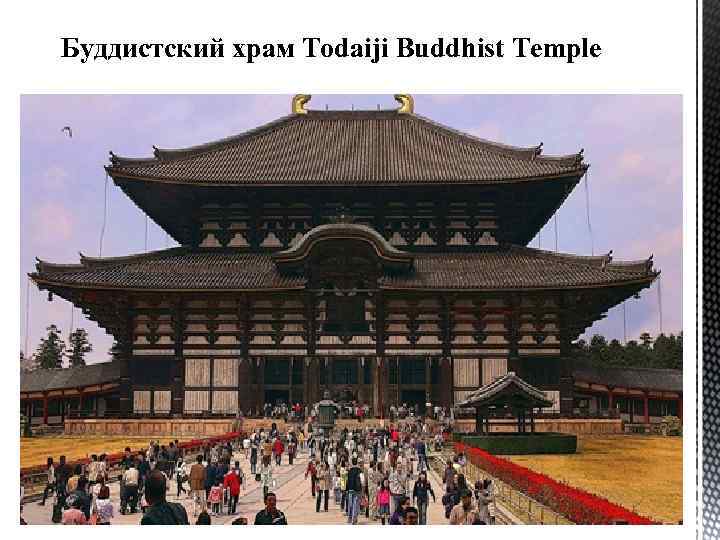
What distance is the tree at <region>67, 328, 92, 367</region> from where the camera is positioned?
71394 millimetres

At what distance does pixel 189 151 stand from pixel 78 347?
34.0 metres

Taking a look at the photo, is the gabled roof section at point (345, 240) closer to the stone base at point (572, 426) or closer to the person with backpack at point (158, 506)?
the stone base at point (572, 426)

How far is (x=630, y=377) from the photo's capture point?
4534 cm

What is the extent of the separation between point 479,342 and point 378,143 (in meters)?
13.7

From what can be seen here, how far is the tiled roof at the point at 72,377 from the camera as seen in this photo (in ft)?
143

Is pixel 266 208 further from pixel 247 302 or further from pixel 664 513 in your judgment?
pixel 664 513

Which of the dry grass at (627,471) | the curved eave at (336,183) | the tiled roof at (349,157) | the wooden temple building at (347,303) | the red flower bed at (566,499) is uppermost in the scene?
the tiled roof at (349,157)

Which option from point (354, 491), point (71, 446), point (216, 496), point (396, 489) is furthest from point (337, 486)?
point (71, 446)

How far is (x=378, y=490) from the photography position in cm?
1917

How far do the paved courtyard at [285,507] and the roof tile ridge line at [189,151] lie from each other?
21.4 metres

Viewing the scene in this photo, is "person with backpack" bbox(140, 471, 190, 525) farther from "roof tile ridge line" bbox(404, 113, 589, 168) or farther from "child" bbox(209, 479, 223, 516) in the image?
"roof tile ridge line" bbox(404, 113, 589, 168)

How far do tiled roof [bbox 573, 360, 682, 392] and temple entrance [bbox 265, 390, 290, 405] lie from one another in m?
15.5

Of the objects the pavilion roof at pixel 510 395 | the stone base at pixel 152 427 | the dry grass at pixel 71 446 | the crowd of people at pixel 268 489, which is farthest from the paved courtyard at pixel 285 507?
the stone base at pixel 152 427
